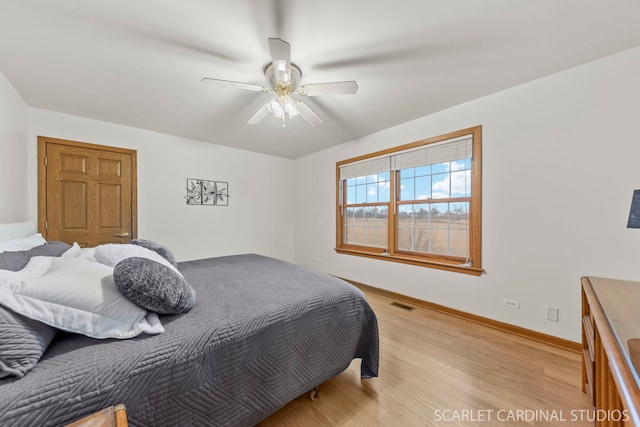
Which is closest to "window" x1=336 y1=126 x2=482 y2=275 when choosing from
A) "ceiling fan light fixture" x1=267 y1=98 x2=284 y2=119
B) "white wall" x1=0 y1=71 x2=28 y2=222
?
"ceiling fan light fixture" x1=267 y1=98 x2=284 y2=119

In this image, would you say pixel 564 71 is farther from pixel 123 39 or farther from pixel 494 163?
pixel 123 39

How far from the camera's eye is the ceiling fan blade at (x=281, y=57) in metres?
1.45

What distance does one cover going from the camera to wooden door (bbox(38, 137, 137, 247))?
111 inches

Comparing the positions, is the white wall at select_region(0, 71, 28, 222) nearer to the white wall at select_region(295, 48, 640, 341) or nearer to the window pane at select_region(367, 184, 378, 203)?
the window pane at select_region(367, 184, 378, 203)

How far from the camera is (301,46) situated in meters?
1.75

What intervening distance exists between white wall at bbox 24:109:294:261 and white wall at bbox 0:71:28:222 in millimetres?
217

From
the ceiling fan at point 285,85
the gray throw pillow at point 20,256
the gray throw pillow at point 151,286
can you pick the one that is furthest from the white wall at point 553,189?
the gray throw pillow at point 20,256

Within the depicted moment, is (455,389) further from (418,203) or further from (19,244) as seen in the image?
(19,244)

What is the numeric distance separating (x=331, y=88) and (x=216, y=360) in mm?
1908

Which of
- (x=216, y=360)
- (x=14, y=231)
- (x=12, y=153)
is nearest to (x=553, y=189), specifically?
(x=216, y=360)


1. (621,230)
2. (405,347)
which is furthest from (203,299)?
(621,230)

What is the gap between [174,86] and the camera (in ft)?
7.50

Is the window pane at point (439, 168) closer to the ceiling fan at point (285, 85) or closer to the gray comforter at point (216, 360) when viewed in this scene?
the ceiling fan at point (285, 85)

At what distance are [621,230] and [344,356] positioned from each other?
2.38 metres
